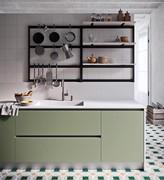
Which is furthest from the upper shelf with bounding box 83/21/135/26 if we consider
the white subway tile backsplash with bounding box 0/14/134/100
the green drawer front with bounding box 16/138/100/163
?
the green drawer front with bounding box 16/138/100/163

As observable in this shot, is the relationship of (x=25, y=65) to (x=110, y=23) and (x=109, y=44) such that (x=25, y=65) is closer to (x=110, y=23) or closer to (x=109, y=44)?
(x=109, y=44)

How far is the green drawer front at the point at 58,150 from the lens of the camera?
3.08 meters

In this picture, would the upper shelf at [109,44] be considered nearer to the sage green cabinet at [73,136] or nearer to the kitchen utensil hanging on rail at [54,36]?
the kitchen utensil hanging on rail at [54,36]

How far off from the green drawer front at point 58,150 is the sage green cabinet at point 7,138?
0.07 metres

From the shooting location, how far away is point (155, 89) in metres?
6.64

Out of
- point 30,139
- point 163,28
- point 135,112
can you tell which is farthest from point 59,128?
point 163,28

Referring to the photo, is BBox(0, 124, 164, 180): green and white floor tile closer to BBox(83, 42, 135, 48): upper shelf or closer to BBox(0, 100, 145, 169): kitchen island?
BBox(0, 100, 145, 169): kitchen island

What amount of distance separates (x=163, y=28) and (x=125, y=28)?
86.0 inches

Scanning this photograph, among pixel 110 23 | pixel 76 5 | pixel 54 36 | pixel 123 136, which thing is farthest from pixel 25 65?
Result: pixel 76 5

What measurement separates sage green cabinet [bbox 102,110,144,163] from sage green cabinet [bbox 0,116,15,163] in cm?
99

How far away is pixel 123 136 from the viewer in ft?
10.1

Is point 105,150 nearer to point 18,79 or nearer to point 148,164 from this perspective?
point 148,164

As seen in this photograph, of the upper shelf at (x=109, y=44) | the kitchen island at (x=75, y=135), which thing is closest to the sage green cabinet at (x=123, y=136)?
the kitchen island at (x=75, y=135)

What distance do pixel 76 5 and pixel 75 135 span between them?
333 cm
